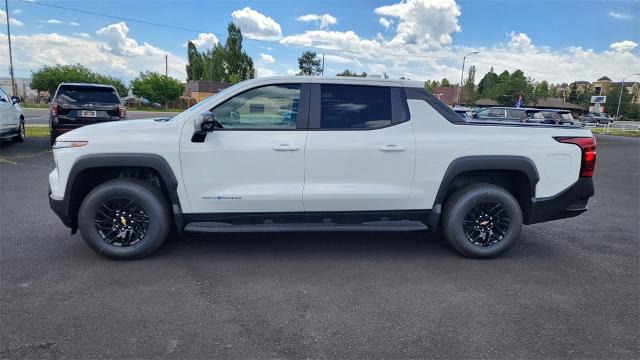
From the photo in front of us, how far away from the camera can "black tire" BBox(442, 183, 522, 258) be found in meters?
4.35

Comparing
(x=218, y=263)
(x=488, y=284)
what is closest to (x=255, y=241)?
(x=218, y=263)

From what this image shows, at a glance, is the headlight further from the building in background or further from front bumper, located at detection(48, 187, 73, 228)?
the building in background

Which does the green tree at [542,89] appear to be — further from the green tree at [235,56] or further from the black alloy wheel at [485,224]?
the black alloy wheel at [485,224]

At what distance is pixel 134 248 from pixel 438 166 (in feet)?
10.1

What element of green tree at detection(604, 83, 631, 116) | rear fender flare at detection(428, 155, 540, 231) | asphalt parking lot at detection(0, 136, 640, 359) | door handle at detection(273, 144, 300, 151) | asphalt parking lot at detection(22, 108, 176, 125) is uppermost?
green tree at detection(604, 83, 631, 116)

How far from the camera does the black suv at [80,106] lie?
10555mm

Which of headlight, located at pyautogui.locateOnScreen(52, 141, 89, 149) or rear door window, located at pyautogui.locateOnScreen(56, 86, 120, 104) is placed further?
rear door window, located at pyautogui.locateOnScreen(56, 86, 120, 104)

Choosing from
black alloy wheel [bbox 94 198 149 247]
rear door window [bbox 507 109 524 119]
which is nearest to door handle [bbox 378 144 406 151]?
black alloy wheel [bbox 94 198 149 247]

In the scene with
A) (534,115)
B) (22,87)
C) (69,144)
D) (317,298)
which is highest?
(22,87)

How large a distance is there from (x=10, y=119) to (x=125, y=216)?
390 inches

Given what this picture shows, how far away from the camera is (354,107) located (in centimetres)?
424

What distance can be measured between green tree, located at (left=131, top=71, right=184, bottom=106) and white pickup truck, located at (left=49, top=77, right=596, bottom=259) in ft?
165

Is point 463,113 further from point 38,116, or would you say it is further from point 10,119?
point 38,116

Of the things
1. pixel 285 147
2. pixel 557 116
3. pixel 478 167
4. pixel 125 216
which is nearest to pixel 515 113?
pixel 557 116
